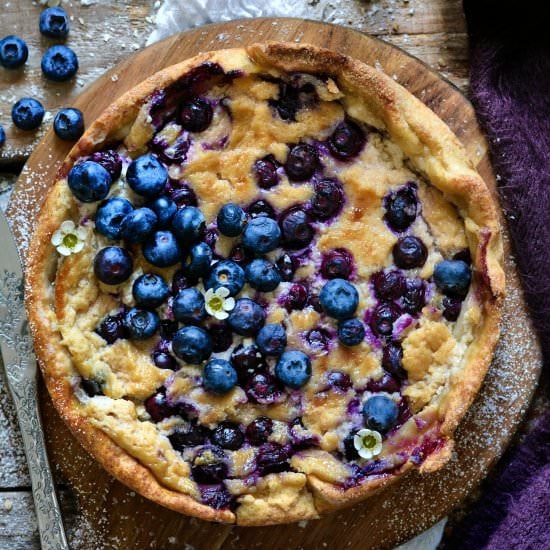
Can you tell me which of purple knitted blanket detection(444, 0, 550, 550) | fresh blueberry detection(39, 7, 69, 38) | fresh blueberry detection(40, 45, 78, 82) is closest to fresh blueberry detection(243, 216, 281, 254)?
purple knitted blanket detection(444, 0, 550, 550)

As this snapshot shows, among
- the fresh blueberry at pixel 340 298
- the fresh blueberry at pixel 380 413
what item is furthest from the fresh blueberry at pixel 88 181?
the fresh blueberry at pixel 380 413

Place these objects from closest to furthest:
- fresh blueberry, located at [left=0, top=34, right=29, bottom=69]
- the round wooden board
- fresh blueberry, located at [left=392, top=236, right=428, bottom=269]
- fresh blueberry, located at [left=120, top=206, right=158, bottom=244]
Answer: fresh blueberry, located at [left=120, top=206, right=158, bottom=244] < fresh blueberry, located at [left=392, top=236, right=428, bottom=269] < the round wooden board < fresh blueberry, located at [left=0, top=34, right=29, bottom=69]

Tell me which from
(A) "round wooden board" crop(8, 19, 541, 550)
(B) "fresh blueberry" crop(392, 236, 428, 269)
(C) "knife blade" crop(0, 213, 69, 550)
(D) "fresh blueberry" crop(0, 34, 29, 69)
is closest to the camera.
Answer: (B) "fresh blueberry" crop(392, 236, 428, 269)

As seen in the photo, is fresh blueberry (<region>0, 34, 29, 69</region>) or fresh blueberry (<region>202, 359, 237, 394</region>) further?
fresh blueberry (<region>0, 34, 29, 69</region>)

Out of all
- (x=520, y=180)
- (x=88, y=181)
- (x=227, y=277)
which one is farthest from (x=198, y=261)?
(x=520, y=180)

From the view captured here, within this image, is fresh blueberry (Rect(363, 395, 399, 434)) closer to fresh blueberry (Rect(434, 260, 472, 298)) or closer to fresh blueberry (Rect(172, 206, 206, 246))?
fresh blueberry (Rect(434, 260, 472, 298))

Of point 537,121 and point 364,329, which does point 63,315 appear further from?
point 537,121
